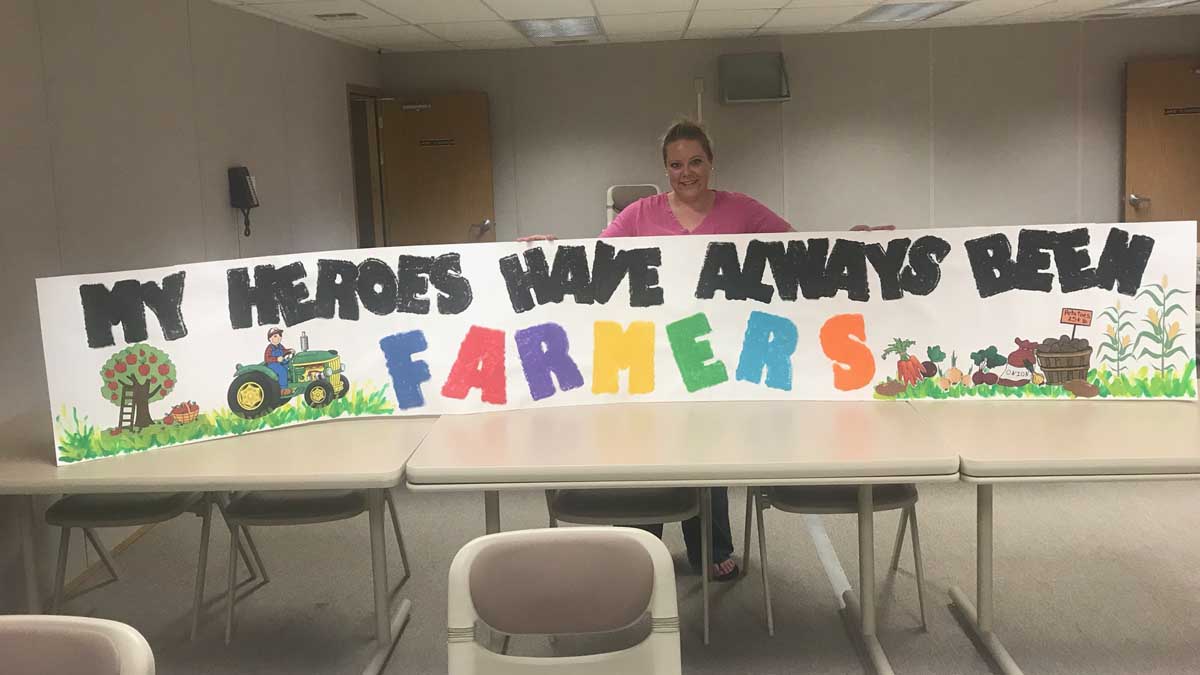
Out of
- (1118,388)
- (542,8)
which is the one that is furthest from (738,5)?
(1118,388)

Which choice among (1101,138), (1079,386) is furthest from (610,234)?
(1101,138)

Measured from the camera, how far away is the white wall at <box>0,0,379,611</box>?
3.12 metres

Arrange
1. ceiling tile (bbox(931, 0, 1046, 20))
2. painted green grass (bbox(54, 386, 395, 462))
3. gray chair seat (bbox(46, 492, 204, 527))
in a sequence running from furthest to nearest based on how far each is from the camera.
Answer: ceiling tile (bbox(931, 0, 1046, 20)) → gray chair seat (bbox(46, 492, 204, 527)) → painted green grass (bbox(54, 386, 395, 462))

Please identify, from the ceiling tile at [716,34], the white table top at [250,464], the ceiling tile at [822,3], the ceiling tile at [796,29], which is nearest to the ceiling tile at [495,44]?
the ceiling tile at [716,34]

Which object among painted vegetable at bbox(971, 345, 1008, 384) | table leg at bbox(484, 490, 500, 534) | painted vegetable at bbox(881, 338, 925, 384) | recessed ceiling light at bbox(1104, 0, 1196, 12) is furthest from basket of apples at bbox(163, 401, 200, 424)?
recessed ceiling light at bbox(1104, 0, 1196, 12)

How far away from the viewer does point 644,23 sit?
611 centimetres

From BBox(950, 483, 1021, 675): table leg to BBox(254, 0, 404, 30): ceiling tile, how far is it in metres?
3.91

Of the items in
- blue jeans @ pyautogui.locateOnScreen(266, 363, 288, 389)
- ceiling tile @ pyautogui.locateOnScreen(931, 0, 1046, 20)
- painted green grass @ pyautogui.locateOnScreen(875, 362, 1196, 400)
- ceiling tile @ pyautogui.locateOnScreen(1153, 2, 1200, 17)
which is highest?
ceiling tile @ pyautogui.locateOnScreen(1153, 2, 1200, 17)

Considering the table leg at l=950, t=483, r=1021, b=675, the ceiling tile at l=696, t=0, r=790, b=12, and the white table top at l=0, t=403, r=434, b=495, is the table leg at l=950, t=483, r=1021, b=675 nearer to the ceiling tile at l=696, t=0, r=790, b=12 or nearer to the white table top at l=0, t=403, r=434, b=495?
the white table top at l=0, t=403, r=434, b=495

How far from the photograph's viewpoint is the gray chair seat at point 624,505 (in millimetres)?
2527

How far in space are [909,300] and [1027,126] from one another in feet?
17.4

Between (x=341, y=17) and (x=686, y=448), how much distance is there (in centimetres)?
412

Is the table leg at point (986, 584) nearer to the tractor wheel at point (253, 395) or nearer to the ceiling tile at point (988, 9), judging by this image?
the tractor wheel at point (253, 395)

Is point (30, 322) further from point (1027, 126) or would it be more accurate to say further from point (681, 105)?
point (1027, 126)
